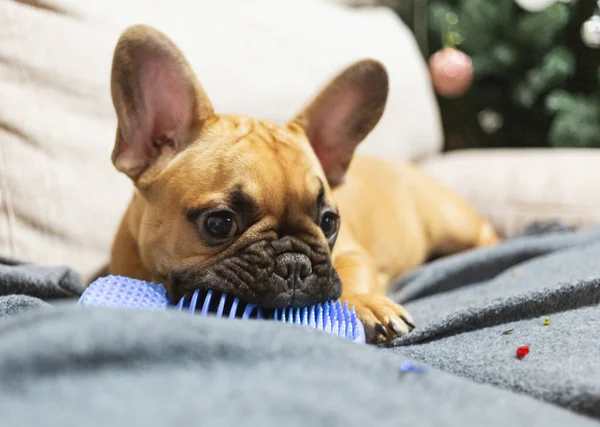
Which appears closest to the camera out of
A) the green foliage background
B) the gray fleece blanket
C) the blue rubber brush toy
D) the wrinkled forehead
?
the gray fleece blanket

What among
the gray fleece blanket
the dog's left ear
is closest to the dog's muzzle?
the gray fleece blanket

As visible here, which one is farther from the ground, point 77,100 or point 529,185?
point 77,100

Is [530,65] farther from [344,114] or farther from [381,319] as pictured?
[381,319]

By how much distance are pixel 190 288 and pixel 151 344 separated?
31 centimetres

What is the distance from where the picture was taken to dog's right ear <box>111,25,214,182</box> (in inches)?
33.6

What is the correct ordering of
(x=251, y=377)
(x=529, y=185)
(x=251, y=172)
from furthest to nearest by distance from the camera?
(x=529, y=185), (x=251, y=172), (x=251, y=377)

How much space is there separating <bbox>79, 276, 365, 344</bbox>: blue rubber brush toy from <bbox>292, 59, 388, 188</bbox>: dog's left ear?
40 cm

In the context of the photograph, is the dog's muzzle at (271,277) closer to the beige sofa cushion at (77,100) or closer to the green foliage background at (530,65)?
the beige sofa cushion at (77,100)

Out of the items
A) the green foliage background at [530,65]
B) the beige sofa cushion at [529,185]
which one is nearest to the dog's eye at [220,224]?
the beige sofa cushion at [529,185]

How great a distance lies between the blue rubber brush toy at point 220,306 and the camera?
70 cm

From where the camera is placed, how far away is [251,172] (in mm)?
826

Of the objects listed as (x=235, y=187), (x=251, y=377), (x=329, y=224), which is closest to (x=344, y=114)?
(x=329, y=224)

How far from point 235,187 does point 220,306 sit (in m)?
0.18

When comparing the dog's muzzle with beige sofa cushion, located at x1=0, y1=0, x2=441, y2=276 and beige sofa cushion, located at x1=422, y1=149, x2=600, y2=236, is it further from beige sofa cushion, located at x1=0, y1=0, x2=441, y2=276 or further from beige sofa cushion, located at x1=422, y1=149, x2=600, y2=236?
beige sofa cushion, located at x1=422, y1=149, x2=600, y2=236
